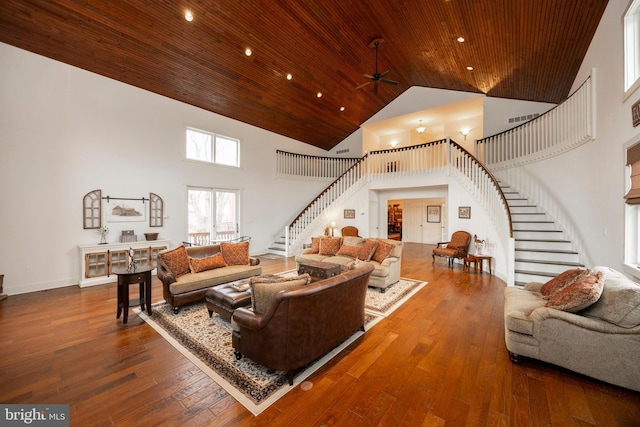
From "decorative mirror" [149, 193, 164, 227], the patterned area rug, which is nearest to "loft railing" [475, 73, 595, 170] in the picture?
the patterned area rug

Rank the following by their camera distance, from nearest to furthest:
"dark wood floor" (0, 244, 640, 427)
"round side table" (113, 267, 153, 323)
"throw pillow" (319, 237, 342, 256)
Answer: "dark wood floor" (0, 244, 640, 427), "round side table" (113, 267, 153, 323), "throw pillow" (319, 237, 342, 256)

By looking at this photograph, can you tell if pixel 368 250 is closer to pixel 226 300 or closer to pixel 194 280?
pixel 226 300

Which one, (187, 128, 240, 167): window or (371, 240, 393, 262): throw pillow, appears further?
(187, 128, 240, 167): window

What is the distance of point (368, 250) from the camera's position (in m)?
5.46

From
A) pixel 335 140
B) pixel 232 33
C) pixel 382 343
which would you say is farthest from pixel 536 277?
pixel 335 140

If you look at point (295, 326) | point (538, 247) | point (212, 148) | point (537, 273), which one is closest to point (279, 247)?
point (212, 148)

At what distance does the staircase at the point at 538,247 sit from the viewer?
507 centimetres

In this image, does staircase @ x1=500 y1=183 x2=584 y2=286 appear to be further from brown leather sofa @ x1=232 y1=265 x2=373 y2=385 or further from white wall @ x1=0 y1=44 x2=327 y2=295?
white wall @ x1=0 y1=44 x2=327 y2=295

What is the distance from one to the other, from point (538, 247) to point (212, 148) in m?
8.92

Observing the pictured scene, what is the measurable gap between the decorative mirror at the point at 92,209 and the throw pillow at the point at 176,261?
2.79 m

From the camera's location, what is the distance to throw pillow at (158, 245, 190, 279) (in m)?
4.07

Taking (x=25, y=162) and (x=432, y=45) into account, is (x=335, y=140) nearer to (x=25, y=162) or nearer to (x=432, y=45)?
(x=432, y=45)

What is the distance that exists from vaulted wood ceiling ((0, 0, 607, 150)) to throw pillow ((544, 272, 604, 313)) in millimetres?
4684

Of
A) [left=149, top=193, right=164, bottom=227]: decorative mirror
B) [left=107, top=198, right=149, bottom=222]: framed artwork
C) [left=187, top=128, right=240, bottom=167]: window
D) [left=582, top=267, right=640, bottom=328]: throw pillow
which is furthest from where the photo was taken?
[left=187, top=128, right=240, bottom=167]: window
